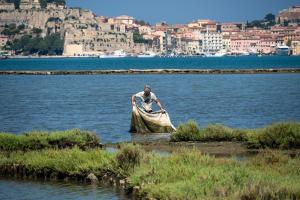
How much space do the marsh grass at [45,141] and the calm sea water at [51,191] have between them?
9.27ft

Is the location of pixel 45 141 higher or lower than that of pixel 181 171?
lower

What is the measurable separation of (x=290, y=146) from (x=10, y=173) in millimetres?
6078

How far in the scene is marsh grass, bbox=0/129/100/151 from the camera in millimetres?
19312

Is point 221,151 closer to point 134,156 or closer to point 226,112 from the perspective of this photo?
point 134,156

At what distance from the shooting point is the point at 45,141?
1962 cm

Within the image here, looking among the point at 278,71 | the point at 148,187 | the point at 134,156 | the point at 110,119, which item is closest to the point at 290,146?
the point at 134,156

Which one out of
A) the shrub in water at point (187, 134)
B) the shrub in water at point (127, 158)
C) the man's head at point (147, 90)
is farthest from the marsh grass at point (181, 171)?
the man's head at point (147, 90)

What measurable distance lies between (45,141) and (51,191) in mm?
4099

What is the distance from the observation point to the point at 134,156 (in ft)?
52.2

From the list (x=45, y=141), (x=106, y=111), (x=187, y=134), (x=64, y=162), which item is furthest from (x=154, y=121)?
(x=106, y=111)

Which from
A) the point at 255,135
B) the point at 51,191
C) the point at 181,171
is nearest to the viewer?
the point at 181,171

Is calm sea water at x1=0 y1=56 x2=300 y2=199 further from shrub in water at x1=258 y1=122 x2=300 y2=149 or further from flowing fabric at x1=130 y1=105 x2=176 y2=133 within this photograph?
shrub in water at x1=258 y1=122 x2=300 y2=149

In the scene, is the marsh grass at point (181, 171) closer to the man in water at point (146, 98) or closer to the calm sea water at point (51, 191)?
the calm sea water at point (51, 191)

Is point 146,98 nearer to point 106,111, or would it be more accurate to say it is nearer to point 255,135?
point 255,135
